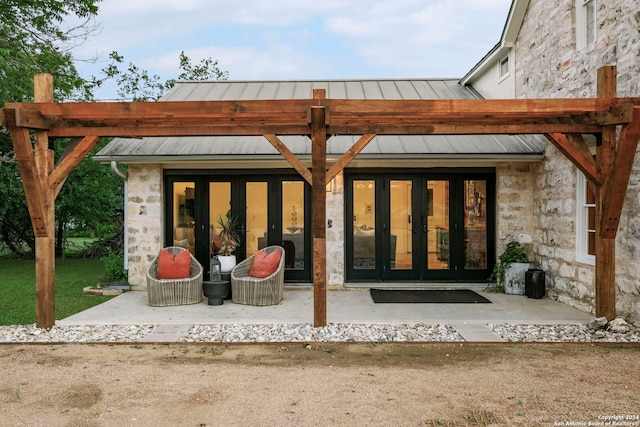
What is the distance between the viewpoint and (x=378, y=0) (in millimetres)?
17188

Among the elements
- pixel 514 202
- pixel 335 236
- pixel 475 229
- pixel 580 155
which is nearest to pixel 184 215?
pixel 335 236

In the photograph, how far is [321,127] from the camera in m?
5.14

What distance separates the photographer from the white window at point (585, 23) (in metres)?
6.44

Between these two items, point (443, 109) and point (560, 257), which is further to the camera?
point (560, 257)

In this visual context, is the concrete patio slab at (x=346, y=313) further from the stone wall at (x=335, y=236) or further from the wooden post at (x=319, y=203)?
the stone wall at (x=335, y=236)

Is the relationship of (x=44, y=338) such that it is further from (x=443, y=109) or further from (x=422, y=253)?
(x=422, y=253)

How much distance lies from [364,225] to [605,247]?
12.8 ft

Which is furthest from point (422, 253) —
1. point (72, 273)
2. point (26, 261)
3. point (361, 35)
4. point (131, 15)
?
point (361, 35)

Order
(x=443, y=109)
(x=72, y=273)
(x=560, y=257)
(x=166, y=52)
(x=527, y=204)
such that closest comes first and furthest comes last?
1. (x=443, y=109)
2. (x=560, y=257)
3. (x=527, y=204)
4. (x=72, y=273)
5. (x=166, y=52)

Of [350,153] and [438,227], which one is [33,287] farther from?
[438,227]

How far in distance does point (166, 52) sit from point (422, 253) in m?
17.8

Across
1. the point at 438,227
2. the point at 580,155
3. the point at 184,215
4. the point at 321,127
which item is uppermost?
the point at 321,127

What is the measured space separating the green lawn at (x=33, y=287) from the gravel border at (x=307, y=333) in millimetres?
1060

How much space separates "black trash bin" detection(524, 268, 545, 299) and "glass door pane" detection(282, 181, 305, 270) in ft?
12.0
